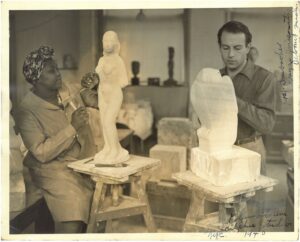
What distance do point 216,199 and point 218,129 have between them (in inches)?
11.3

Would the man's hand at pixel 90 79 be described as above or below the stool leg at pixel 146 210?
above

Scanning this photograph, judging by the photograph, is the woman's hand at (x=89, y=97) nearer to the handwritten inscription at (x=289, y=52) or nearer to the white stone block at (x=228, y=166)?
the white stone block at (x=228, y=166)

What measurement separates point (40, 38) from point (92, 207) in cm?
76

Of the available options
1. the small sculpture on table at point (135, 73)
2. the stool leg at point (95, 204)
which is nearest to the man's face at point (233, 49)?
the small sculpture on table at point (135, 73)

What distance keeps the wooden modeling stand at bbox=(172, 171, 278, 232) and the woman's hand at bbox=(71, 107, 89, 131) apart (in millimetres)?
460

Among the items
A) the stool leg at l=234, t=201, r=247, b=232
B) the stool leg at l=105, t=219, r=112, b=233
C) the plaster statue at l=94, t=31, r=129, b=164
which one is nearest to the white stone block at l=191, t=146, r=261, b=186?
the stool leg at l=234, t=201, r=247, b=232

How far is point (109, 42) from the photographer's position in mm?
1670

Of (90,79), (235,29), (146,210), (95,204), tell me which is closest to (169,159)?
(146,210)

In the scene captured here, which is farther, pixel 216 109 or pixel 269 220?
pixel 269 220

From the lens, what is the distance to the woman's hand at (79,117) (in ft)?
5.62

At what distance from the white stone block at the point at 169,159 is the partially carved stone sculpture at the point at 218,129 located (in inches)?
3.3

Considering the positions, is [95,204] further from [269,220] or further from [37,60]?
[269,220]
